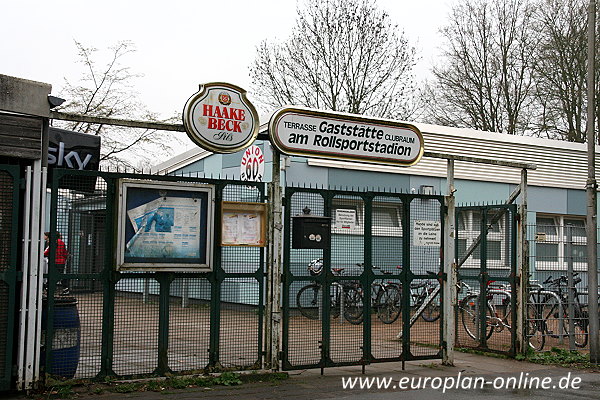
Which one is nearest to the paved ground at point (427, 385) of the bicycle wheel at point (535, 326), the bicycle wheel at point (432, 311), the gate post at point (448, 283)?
the gate post at point (448, 283)

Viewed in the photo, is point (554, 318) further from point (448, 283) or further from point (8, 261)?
point (8, 261)

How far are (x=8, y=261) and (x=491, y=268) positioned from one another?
25.4ft

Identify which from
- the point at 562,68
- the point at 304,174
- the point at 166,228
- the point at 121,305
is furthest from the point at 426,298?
the point at 562,68

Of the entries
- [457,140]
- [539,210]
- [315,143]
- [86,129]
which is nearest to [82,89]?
[86,129]

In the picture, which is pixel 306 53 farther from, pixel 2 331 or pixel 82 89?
pixel 2 331

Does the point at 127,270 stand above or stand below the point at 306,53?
below

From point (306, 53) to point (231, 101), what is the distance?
1964 cm

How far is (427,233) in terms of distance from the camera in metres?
10.9

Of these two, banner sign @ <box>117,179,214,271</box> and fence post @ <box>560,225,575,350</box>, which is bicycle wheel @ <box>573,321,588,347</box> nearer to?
fence post @ <box>560,225,575,350</box>

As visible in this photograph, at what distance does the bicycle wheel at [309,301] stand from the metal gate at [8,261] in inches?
141

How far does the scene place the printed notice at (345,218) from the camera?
10.0 m

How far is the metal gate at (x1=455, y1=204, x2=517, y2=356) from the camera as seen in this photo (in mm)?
12078

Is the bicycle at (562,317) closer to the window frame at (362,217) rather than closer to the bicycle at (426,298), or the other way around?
the bicycle at (426,298)

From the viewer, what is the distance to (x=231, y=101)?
9062mm
